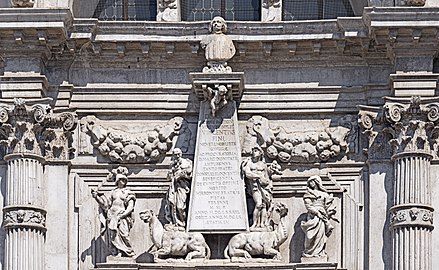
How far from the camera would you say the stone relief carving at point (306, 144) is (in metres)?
36.8

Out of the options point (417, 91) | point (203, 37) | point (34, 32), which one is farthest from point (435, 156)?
point (34, 32)

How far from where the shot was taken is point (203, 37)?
121 feet

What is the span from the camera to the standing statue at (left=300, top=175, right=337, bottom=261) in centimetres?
3619

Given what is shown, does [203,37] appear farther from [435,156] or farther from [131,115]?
[435,156]

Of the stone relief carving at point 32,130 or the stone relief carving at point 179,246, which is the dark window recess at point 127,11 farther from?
the stone relief carving at point 179,246

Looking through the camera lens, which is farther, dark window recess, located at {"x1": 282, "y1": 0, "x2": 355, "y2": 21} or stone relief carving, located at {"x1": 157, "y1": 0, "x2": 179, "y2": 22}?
dark window recess, located at {"x1": 282, "y1": 0, "x2": 355, "y2": 21}

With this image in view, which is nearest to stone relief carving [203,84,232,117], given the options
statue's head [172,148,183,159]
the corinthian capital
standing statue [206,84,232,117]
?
standing statue [206,84,232,117]

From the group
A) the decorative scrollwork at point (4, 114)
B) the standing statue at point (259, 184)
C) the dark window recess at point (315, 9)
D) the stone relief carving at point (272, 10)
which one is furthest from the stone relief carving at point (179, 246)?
the dark window recess at point (315, 9)

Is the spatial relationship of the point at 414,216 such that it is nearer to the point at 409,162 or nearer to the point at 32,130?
the point at 409,162

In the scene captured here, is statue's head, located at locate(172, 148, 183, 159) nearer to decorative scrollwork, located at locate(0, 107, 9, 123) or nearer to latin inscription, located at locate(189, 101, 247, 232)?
latin inscription, located at locate(189, 101, 247, 232)

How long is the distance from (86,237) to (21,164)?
1.45 m

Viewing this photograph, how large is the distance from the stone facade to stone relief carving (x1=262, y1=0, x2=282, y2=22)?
0.42 metres

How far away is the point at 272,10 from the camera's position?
37.6 metres

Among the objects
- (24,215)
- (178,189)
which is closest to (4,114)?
(24,215)
